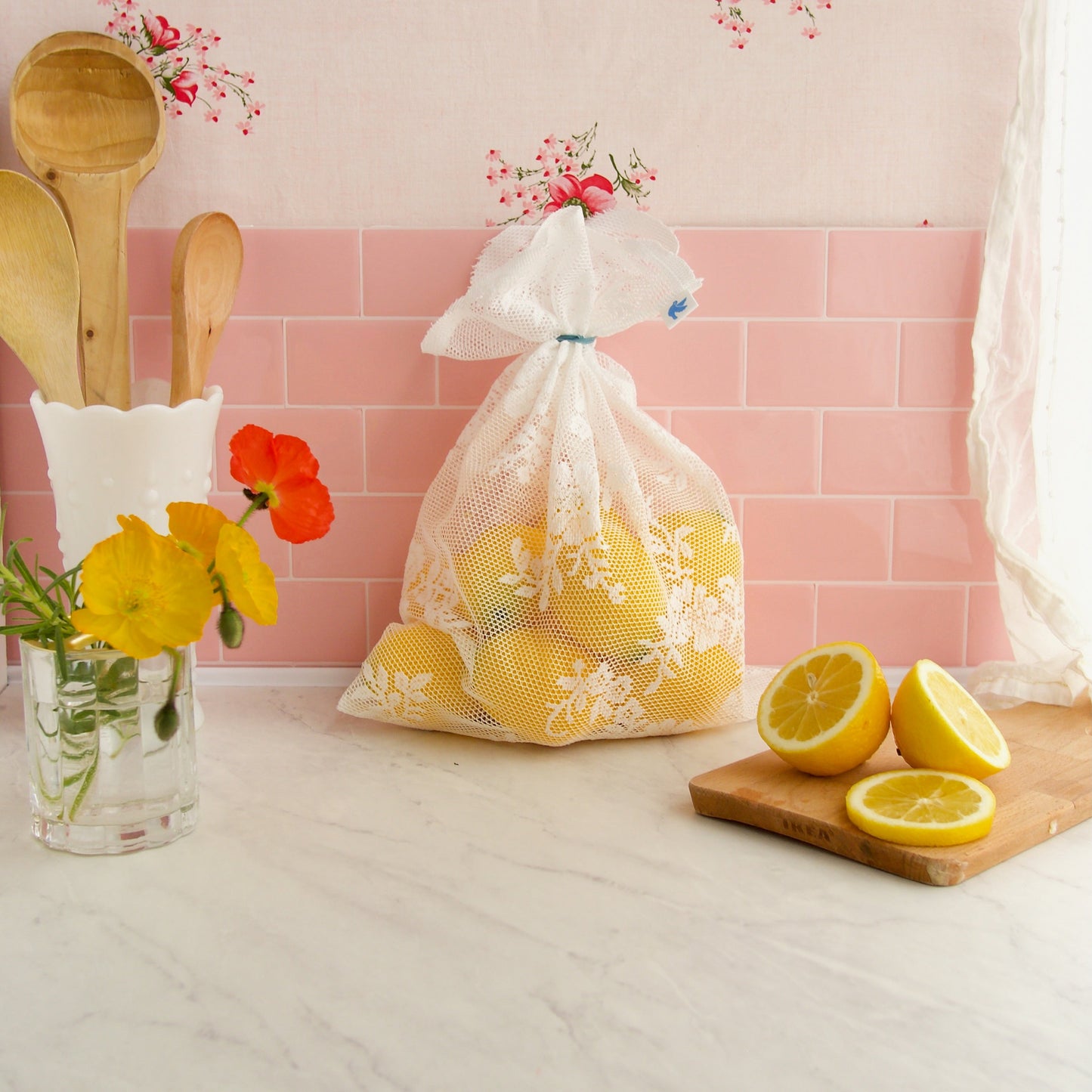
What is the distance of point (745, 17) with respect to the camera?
35.8 inches

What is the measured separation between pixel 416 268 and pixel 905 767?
1.79 feet

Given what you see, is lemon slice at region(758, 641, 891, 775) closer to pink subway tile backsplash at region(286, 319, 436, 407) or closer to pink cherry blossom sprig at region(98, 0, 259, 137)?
pink subway tile backsplash at region(286, 319, 436, 407)

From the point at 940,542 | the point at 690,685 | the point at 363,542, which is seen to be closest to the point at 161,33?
the point at 363,542

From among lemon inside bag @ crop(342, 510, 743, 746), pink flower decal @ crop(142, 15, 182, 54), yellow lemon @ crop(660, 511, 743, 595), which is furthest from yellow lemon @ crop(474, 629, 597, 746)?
pink flower decal @ crop(142, 15, 182, 54)

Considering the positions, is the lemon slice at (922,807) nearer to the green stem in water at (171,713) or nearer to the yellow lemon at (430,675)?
the yellow lemon at (430,675)

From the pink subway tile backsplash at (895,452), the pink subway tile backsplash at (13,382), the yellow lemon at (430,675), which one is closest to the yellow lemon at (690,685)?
the yellow lemon at (430,675)

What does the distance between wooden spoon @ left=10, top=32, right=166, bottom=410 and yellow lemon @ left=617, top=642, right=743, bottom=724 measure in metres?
0.45

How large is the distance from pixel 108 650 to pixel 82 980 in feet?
0.58

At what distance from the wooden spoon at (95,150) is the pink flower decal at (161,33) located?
0.13 ft

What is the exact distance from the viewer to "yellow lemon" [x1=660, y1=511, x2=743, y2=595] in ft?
2.72

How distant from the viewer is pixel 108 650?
2.05 feet

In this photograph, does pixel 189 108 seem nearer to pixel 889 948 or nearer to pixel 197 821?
pixel 197 821

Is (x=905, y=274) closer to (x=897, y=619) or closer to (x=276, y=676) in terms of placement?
(x=897, y=619)

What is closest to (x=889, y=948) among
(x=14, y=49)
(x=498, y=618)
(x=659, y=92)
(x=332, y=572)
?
(x=498, y=618)
